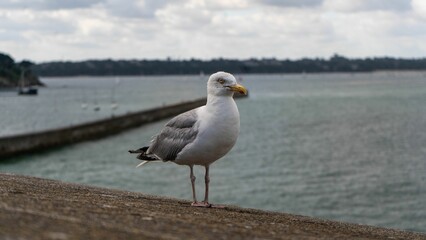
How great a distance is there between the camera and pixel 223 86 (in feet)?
24.3

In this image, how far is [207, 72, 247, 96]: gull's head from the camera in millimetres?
7363

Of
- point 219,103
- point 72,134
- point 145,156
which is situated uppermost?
point 219,103

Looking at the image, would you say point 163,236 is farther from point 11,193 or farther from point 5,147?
point 5,147

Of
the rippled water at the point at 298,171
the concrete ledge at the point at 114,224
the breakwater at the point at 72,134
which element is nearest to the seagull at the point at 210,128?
the concrete ledge at the point at 114,224

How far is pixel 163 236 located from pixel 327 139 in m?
51.8

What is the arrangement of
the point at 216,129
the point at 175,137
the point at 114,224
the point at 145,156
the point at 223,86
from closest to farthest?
1. the point at 114,224
2. the point at 216,129
3. the point at 223,86
4. the point at 175,137
5. the point at 145,156

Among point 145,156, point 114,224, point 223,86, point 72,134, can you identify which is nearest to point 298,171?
point 72,134

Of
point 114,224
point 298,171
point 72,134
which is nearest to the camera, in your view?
→ point 114,224

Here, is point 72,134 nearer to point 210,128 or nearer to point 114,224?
point 210,128

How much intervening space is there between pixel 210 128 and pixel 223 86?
529mm

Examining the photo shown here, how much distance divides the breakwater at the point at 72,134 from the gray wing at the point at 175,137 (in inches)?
1533

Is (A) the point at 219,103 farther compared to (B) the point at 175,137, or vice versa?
(B) the point at 175,137

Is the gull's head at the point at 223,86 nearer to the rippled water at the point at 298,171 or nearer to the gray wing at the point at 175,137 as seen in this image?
the gray wing at the point at 175,137

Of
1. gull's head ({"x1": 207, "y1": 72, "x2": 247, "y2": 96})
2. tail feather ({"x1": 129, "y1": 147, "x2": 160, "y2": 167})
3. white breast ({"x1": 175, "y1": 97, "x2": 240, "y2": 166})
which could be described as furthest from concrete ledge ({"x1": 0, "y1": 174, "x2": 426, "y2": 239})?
tail feather ({"x1": 129, "y1": 147, "x2": 160, "y2": 167})
